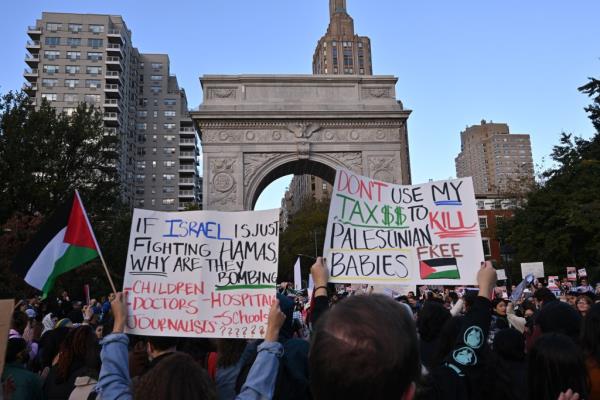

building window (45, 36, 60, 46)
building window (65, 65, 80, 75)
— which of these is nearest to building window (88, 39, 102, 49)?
building window (65, 65, 80, 75)

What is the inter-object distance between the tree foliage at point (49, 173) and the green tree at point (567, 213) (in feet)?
77.3

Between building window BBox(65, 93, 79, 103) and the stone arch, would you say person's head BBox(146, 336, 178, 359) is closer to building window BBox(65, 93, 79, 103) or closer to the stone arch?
the stone arch

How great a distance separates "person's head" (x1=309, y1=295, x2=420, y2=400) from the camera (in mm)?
1403

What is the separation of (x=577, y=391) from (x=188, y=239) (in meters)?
2.66

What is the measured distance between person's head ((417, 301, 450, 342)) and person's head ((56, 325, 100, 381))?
2.70m

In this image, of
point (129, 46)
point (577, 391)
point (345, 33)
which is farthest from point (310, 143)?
point (345, 33)

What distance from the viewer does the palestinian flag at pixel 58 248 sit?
13.2 ft

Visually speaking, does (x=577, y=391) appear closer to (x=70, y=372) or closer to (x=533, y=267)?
(x=70, y=372)

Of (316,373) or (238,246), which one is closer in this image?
(316,373)

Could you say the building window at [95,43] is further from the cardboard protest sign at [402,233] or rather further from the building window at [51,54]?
the cardboard protest sign at [402,233]

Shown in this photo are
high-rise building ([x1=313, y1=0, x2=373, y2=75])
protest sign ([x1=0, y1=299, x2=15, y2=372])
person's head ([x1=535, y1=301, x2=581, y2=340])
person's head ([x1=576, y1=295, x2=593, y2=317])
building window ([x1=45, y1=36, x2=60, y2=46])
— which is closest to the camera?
protest sign ([x1=0, y1=299, x2=15, y2=372])

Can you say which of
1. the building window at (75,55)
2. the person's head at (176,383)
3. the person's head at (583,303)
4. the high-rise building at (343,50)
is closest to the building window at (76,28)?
the building window at (75,55)

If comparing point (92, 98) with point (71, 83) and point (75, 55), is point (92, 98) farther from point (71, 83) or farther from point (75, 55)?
point (75, 55)

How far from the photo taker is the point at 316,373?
1.46 m
